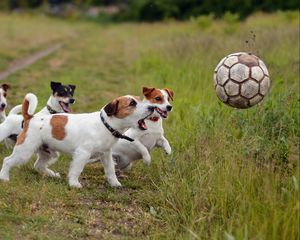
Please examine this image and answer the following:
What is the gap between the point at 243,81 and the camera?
548 centimetres

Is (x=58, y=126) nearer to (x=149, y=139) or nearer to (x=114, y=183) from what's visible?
(x=114, y=183)

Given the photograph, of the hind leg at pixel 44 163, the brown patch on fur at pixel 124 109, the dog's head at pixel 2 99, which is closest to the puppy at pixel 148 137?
the brown patch on fur at pixel 124 109

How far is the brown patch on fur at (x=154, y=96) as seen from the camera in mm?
6262

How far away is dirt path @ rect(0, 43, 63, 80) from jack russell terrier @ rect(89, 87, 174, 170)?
712 centimetres

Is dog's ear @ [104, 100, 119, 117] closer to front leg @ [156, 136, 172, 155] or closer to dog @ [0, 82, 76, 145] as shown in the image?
front leg @ [156, 136, 172, 155]

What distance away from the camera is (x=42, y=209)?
15.7 feet

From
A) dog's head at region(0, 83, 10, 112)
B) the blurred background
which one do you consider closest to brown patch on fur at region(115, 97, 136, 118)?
dog's head at region(0, 83, 10, 112)

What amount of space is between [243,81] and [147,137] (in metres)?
1.43

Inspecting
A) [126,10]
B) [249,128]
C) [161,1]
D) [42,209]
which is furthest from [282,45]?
[126,10]

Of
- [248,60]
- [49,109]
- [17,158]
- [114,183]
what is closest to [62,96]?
[49,109]

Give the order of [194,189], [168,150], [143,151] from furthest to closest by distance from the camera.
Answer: [168,150] < [143,151] < [194,189]

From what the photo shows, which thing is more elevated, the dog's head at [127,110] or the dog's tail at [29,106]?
the dog's head at [127,110]

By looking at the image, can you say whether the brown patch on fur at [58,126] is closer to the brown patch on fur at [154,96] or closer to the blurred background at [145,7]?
the brown patch on fur at [154,96]

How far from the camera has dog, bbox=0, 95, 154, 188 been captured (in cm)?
555
